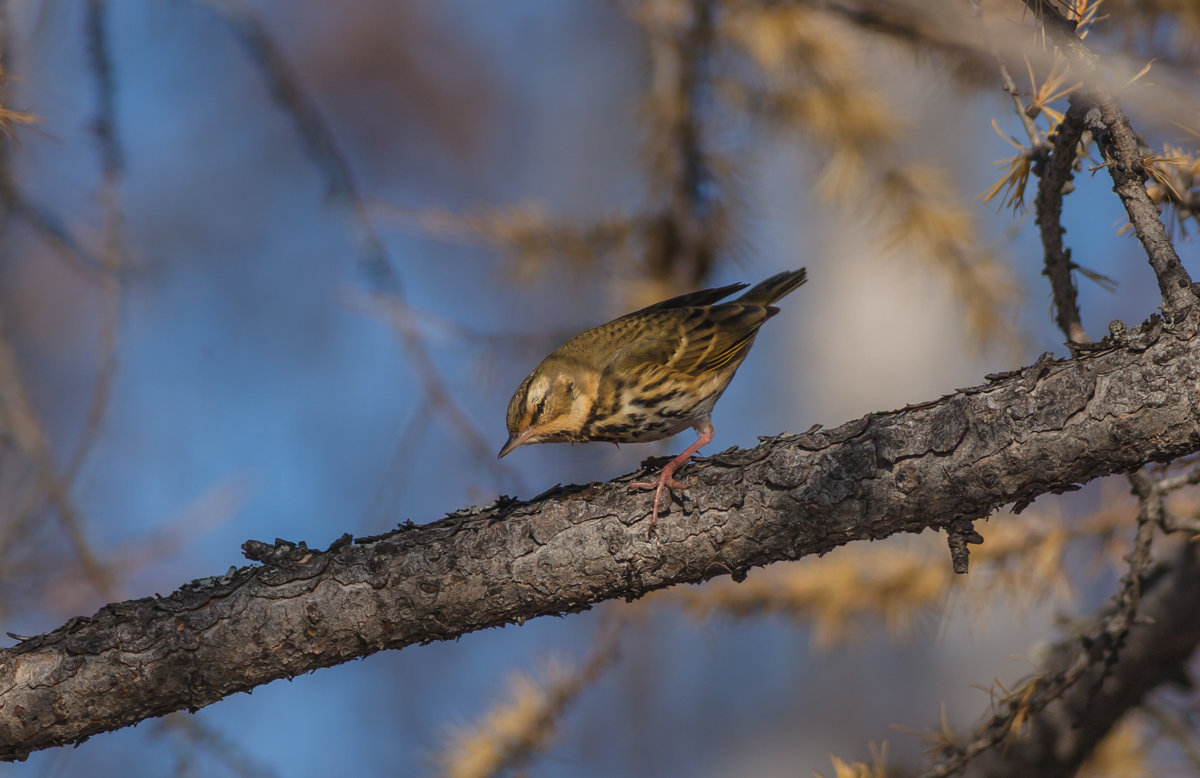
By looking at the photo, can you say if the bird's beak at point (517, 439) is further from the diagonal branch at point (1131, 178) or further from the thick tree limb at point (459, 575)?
the diagonal branch at point (1131, 178)

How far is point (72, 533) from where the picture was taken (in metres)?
2.92

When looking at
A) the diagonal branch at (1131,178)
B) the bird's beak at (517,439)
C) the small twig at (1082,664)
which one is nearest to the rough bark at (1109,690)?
the small twig at (1082,664)

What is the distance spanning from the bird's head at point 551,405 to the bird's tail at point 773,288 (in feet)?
3.07

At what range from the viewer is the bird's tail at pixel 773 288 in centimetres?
427

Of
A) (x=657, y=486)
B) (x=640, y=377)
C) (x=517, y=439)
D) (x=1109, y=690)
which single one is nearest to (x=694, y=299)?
(x=640, y=377)

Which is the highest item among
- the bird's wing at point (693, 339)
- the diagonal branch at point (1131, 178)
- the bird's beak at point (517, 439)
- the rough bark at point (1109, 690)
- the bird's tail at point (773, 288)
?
the bird's tail at point (773, 288)

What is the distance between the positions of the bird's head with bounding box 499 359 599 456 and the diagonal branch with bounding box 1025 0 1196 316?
2037 mm

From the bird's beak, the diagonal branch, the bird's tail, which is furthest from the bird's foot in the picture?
the bird's tail

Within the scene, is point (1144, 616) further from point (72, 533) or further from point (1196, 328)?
point (72, 533)

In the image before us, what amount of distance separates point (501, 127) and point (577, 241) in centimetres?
838

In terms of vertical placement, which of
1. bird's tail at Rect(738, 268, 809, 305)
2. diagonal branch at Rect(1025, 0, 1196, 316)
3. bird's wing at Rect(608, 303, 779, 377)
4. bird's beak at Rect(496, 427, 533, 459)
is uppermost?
bird's tail at Rect(738, 268, 809, 305)

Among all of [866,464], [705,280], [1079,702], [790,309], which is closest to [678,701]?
[790,309]

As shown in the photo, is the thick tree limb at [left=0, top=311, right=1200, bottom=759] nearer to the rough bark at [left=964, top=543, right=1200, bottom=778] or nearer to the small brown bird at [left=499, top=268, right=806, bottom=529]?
the rough bark at [left=964, top=543, right=1200, bottom=778]

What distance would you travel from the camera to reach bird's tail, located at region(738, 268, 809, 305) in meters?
4.27
